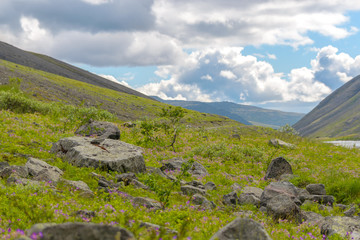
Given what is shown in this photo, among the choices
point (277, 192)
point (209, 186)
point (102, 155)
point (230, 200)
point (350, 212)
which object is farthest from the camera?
point (102, 155)

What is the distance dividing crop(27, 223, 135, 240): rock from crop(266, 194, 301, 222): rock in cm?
878

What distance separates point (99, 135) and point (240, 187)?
11.9 m

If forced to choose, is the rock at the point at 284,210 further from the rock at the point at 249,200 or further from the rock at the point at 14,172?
the rock at the point at 14,172

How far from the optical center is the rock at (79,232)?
12.4ft

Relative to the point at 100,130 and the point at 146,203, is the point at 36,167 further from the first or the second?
the point at 100,130

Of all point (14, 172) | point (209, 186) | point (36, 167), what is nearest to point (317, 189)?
point (209, 186)

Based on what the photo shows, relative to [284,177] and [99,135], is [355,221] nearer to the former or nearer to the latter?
[284,177]

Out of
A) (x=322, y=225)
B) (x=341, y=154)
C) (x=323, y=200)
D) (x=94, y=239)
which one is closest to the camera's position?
(x=94, y=239)

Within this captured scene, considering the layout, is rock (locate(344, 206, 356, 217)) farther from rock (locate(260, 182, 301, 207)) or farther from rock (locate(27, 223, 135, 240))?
rock (locate(27, 223, 135, 240))

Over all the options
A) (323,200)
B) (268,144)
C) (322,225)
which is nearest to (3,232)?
(322,225)

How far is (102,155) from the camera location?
15359 millimetres

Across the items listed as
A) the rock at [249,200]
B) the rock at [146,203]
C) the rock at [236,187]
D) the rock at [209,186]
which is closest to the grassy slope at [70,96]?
the rock at [209,186]

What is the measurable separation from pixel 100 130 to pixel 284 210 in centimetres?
1605

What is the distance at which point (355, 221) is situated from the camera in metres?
10.5
